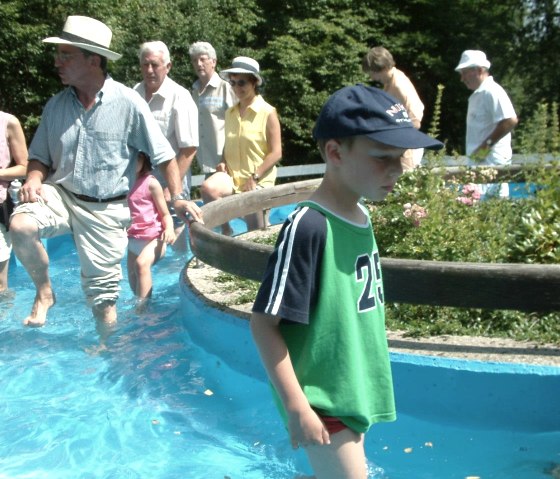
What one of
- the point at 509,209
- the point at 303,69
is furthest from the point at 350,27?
the point at 509,209

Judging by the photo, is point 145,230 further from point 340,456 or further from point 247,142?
point 340,456

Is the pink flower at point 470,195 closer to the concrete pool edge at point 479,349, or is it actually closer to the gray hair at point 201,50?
the concrete pool edge at point 479,349

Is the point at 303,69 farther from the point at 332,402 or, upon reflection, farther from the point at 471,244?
the point at 332,402

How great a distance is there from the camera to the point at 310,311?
286 cm

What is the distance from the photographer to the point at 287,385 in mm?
2750

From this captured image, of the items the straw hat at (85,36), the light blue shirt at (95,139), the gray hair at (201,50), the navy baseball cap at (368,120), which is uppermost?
the straw hat at (85,36)

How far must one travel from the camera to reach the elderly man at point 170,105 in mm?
8109

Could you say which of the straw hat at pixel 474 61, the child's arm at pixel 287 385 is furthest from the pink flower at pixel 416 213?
the child's arm at pixel 287 385

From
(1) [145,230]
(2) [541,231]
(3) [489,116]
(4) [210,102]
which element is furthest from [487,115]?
(1) [145,230]

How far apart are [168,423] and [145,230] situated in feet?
8.19

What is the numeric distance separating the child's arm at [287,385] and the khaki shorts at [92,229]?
351 centimetres

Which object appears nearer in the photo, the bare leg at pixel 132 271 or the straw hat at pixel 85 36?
the straw hat at pixel 85 36

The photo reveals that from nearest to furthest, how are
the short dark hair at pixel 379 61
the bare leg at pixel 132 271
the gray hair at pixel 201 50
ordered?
the bare leg at pixel 132 271 < the short dark hair at pixel 379 61 < the gray hair at pixel 201 50

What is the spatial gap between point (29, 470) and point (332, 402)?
216cm
